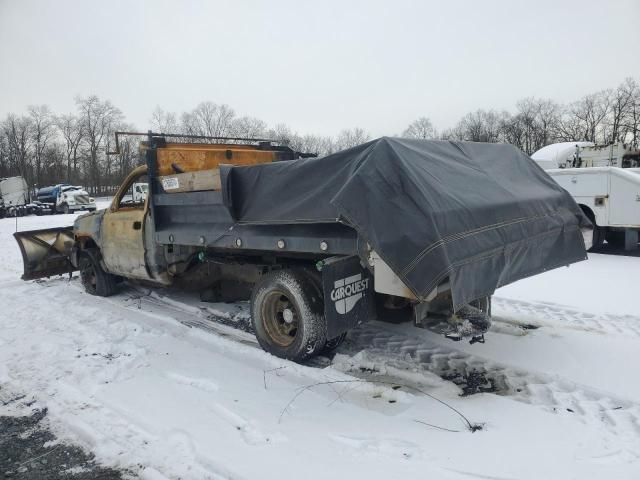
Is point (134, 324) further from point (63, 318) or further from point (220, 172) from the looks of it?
point (220, 172)

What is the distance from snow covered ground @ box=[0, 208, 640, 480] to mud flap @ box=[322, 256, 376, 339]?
1.64 ft

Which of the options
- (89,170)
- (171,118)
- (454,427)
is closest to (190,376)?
(454,427)

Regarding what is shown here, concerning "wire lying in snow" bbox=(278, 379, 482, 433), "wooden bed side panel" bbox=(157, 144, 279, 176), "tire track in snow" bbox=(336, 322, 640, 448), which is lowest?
"wire lying in snow" bbox=(278, 379, 482, 433)

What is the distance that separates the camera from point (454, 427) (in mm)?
3355

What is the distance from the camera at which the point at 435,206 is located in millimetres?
3463

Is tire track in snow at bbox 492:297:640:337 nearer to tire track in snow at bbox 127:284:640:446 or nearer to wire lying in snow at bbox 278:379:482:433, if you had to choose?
tire track in snow at bbox 127:284:640:446

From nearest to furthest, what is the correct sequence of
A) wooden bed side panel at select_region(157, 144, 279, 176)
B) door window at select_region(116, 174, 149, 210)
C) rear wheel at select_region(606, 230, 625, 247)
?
1. wooden bed side panel at select_region(157, 144, 279, 176)
2. door window at select_region(116, 174, 149, 210)
3. rear wheel at select_region(606, 230, 625, 247)

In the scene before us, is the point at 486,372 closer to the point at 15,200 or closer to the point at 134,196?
the point at 134,196

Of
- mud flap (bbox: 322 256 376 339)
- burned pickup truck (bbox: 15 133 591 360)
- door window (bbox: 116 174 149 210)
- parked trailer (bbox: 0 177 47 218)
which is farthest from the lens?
parked trailer (bbox: 0 177 47 218)

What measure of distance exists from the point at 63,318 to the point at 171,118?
73526 mm

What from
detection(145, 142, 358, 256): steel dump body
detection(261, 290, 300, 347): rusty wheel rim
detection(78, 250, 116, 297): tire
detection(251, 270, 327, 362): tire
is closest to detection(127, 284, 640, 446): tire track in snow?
detection(251, 270, 327, 362): tire

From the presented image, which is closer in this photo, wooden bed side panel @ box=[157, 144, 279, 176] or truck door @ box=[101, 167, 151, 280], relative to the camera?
wooden bed side panel @ box=[157, 144, 279, 176]

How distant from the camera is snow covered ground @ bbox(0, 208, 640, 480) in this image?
299 cm

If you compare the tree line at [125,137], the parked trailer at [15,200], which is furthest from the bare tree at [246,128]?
the parked trailer at [15,200]
